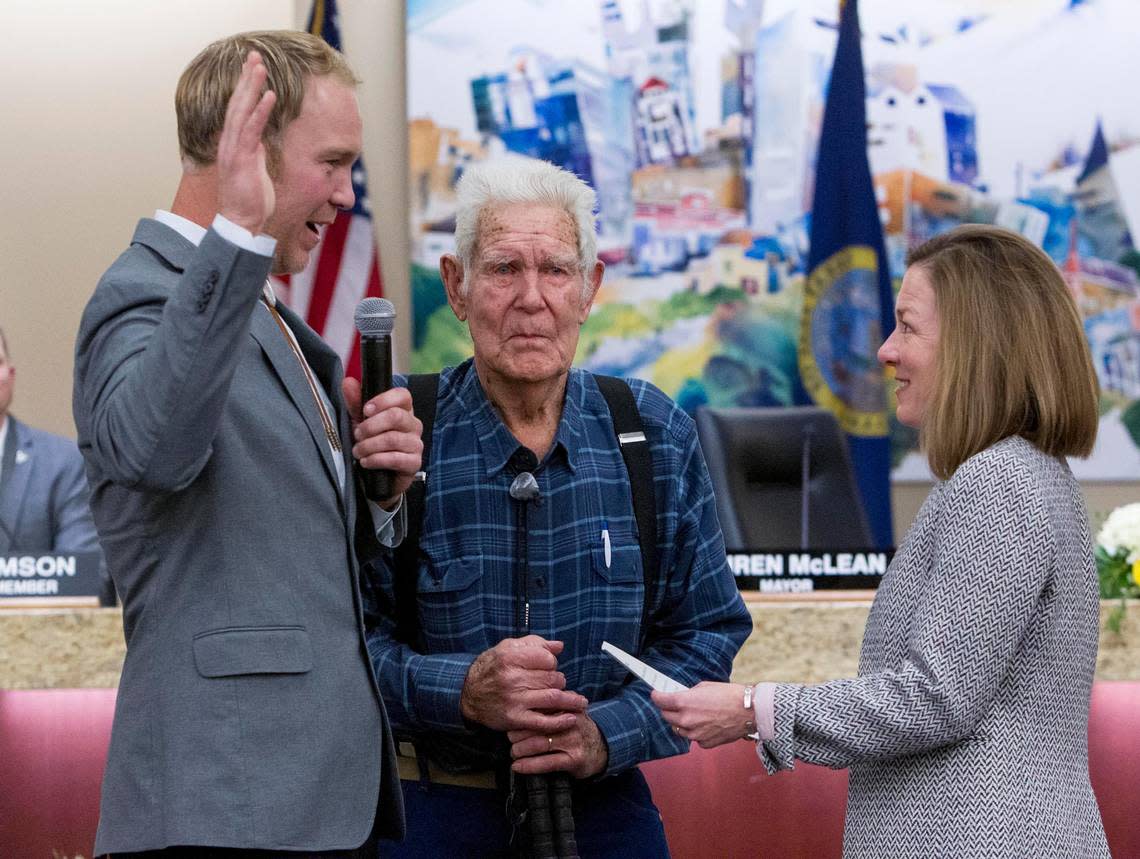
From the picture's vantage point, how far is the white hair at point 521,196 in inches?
74.1

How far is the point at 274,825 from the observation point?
1.31m

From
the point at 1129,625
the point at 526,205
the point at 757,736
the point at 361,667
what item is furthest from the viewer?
the point at 1129,625

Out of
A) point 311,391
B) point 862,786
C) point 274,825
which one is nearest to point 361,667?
point 274,825

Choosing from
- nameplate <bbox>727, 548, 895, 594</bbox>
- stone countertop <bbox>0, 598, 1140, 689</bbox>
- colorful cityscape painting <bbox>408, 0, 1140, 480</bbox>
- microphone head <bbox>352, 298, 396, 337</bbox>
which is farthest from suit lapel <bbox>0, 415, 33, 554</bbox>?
microphone head <bbox>352, 298, 396, 337</bbox>

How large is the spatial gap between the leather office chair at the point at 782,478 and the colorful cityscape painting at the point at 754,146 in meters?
0.93

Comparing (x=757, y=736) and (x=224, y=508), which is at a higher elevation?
(x=224, y=508)

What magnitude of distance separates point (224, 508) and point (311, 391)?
7.4 inches

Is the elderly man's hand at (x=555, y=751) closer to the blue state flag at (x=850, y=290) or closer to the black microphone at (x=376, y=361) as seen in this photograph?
the black microphone at (x=376, y=361)

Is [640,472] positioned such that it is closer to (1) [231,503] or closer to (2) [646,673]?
(2) [646,673]

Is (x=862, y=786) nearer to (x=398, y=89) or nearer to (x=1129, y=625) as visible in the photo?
(x=1129, y=625)

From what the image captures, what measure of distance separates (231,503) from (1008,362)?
0.90 meters

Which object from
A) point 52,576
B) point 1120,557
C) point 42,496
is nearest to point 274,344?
point 52,576

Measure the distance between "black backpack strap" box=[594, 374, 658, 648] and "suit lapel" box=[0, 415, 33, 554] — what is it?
9.83 ft

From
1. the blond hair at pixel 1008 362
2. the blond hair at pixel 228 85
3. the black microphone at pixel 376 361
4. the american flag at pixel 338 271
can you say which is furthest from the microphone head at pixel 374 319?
the american flag at pixel 338 271
